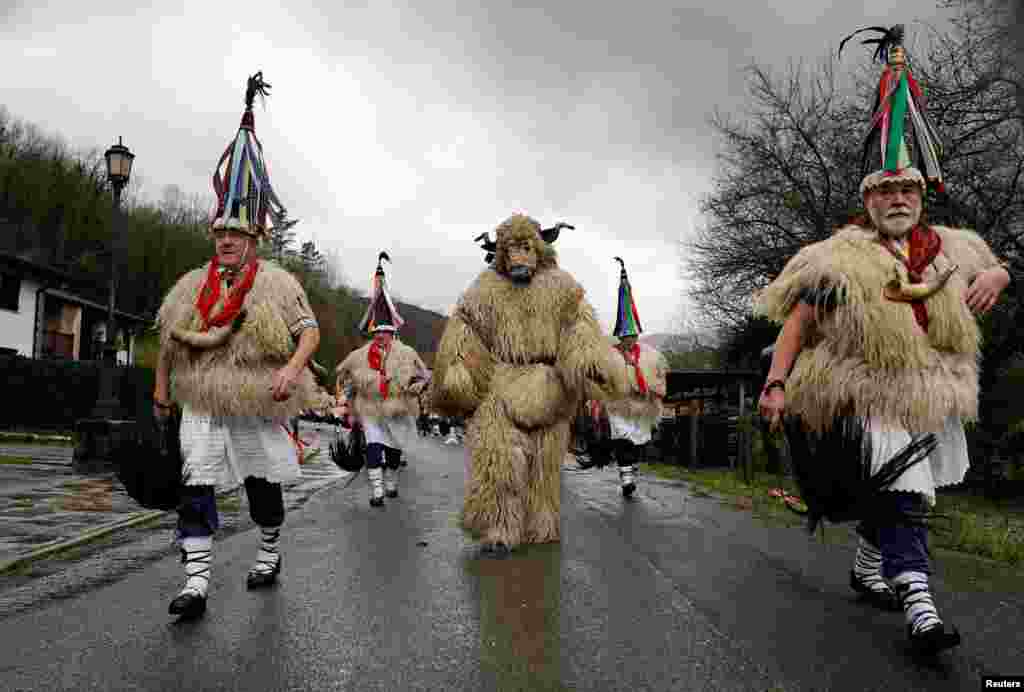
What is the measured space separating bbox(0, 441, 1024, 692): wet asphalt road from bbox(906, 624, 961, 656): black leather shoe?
6cm

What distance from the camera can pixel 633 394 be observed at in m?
10.7

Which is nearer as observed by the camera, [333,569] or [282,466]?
[282,466]

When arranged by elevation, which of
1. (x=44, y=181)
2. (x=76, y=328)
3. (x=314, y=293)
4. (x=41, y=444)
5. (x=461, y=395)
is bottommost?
(x=41, y=444)

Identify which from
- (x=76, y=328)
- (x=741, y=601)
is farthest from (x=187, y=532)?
(x=76, y=328)

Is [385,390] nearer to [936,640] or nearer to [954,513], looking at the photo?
[954,513]

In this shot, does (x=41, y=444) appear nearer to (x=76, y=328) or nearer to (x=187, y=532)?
(x=187, y=532)

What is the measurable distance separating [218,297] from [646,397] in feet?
23.4

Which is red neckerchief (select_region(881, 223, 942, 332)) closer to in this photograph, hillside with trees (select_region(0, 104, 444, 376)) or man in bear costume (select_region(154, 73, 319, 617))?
man in bear costume (select_region(154, 73, 319, 617))

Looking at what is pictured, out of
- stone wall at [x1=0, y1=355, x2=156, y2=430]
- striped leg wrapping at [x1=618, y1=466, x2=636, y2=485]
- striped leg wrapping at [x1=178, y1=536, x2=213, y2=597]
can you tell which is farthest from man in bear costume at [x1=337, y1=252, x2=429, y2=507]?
stone wall at [x1=0, y1=355, x2=156, y2=430]

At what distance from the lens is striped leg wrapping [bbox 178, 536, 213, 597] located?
4.04 m

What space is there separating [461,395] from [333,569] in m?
1.51

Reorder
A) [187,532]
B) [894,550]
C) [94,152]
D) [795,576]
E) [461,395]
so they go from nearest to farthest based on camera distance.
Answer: [894,550] < [187,532] < [795,576] < [461,395] < [94,152]

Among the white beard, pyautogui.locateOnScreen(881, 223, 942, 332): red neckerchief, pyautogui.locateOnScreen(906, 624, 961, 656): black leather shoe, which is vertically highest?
the white beard

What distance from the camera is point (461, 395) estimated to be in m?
6.00
